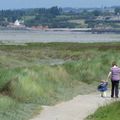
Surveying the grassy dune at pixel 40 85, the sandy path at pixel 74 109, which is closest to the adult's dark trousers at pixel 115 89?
the sandy path at pixel 74 109

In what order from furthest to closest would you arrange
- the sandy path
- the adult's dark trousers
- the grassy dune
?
the adult's dark trousers
the grassy dune
the sandy path

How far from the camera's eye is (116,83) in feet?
76.4

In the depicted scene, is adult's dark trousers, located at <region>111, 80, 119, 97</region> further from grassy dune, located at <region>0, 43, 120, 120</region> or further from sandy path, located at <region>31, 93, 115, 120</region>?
grassy dune, located at <region>0, 43, 120, 120</region>

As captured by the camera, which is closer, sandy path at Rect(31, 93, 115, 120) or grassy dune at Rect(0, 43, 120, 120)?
sandy path at Rect(31, 93, 115, 120)

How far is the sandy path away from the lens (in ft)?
58.6

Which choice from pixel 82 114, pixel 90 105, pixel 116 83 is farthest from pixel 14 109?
pixel 116 83

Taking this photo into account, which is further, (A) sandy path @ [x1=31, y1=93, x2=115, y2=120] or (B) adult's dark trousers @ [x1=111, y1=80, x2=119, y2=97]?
(B) adult's dark trousers @ [x1=111, y1=80, x2=119, y2=97]

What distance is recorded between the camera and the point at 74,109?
64.0 ft

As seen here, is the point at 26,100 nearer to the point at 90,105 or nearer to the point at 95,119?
the point at 90,105

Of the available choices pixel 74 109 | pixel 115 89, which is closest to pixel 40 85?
pixel 115 89

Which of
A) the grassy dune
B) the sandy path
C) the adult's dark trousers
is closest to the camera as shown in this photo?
the sandy path

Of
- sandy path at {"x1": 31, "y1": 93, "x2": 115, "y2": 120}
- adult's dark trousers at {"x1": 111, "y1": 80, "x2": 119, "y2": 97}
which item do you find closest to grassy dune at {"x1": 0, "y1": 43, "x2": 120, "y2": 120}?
sandy path at {"x1": 31, "y1": 93, "x2": 115, "y2": 120}

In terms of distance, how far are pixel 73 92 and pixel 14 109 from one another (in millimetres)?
6573

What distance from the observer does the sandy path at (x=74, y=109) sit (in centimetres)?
1786
